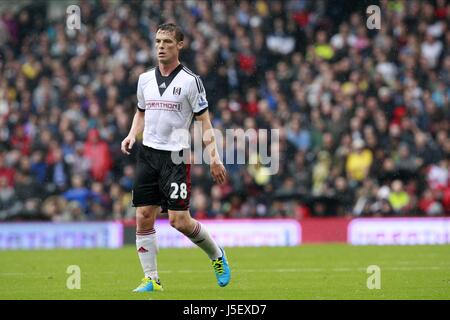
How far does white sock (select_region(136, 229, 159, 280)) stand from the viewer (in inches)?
426

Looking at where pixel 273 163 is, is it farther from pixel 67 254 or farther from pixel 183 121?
pixel 183 121

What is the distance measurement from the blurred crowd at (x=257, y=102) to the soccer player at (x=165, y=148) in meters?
9.75

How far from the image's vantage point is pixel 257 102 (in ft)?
74.0

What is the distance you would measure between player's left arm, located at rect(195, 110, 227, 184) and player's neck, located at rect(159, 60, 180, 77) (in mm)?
523

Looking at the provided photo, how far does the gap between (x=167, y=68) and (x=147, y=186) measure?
3.83ft

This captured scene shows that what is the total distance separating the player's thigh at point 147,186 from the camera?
10734mm

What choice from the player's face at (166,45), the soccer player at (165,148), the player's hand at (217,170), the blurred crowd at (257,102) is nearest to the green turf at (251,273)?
the soccer player at (165,148)

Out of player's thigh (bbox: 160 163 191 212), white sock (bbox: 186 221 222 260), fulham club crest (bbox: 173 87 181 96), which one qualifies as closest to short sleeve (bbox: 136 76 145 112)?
fulham club crest (bbox: 173 87 181 96)

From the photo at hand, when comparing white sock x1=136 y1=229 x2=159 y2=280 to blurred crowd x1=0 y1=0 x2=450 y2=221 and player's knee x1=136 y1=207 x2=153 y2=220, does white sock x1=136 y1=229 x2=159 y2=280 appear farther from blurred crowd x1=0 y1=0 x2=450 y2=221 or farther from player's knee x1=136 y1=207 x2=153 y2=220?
blurred crowd x1=0 y1=0 x2=450 y2=221

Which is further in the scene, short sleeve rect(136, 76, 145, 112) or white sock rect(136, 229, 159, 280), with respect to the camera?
short sleeve rect(136, 76, 145, 112)

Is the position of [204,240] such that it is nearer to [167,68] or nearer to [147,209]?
[147,209]

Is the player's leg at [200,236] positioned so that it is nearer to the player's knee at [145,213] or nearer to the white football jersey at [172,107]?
the player's knee at [145,213]
